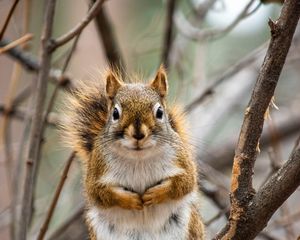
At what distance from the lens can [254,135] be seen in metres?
1.69

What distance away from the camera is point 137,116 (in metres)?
2.06

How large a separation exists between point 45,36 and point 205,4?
1.53 metres

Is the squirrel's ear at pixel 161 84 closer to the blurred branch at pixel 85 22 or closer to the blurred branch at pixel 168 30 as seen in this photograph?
the blurred branch at pixel 85 22

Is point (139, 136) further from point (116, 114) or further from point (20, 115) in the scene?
point (20, 115)

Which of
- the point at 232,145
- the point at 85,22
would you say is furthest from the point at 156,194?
the point at 232,145

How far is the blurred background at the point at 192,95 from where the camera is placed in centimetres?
276

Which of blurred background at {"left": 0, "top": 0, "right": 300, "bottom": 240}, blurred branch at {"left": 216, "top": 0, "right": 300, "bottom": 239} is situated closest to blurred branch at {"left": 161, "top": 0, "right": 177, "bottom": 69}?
blurred background at {"left": 0, "top": 0, "right": 300, "bottom": 240}

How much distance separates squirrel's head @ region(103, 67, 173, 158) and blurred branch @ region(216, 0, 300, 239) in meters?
0.36

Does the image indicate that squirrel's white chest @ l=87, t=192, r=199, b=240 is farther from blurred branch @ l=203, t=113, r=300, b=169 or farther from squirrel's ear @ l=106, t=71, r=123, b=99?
blurred branch @ l=203, t=113, r=300, b=169

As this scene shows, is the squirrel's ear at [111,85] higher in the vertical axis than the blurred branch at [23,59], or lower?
lower

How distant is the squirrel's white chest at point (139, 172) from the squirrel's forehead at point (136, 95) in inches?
6.5

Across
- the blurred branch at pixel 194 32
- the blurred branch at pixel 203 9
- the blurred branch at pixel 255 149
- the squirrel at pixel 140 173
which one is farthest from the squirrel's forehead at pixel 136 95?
the blurred branch at pixel 203 9

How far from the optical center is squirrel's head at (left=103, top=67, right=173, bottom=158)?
201 centimetres

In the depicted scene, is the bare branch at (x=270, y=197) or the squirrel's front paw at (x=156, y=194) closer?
the bare branch at (x=270, y=197)
